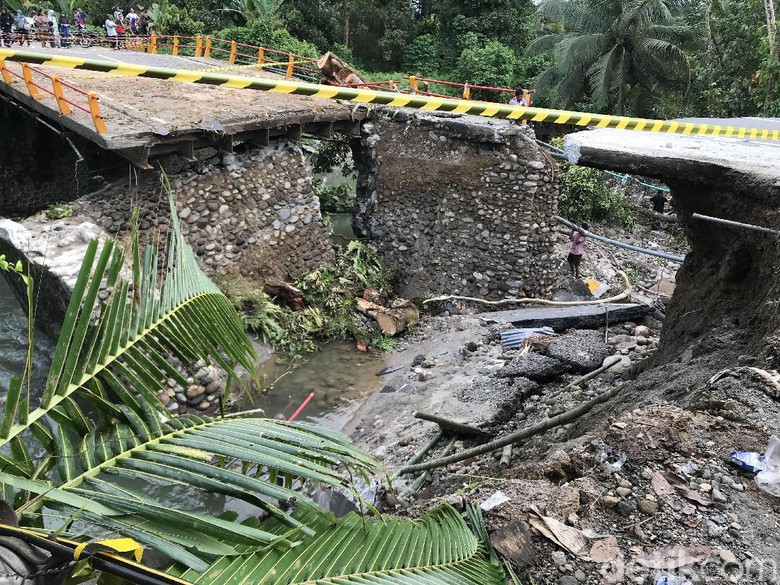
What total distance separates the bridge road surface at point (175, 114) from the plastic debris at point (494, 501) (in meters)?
6.50

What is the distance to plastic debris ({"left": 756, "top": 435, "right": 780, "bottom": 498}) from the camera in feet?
7.43

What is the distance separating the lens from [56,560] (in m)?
0.94

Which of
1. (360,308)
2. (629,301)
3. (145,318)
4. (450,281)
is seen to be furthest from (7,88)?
(629,301)

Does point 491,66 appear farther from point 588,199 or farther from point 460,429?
point 460,429

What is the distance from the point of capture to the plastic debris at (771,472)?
2.27 metres

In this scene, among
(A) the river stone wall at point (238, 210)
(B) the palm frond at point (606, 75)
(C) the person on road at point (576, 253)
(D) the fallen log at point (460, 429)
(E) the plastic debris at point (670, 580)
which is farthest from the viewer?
(B) the palm frond at point (606, 75)

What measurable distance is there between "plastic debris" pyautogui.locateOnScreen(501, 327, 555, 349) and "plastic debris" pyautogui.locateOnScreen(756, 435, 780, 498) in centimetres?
585

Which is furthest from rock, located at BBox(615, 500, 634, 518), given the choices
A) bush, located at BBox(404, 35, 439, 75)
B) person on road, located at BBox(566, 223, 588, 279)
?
bush, located at BBox(404, 35, 439, 75)

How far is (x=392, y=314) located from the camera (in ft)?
31.5

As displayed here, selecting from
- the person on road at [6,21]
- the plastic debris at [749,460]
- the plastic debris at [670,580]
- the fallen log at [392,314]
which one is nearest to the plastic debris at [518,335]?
the fallen log at [392,314]

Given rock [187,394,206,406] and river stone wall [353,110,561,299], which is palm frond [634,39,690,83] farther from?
rock [187,394,206,406]

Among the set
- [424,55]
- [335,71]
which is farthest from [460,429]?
[424,55]

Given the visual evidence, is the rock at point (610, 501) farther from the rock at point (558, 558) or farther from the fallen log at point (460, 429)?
the fallen log at point (460, 429)

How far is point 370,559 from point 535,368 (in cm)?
526
